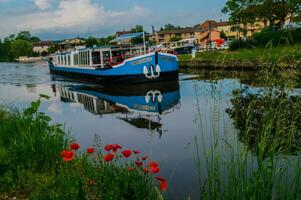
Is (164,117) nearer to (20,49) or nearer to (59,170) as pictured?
(59,170)

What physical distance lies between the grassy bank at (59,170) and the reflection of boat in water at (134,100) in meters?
5.77

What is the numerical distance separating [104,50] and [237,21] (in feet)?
50.1

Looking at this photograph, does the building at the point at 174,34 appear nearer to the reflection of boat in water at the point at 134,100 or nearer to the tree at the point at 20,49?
the tree at the point at 20,49

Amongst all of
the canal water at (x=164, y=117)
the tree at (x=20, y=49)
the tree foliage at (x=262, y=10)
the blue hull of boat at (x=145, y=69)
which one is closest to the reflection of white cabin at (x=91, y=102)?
the canal water at (x=164, y=117)

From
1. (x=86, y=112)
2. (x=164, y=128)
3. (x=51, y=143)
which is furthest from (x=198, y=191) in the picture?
(x=86, y=112)

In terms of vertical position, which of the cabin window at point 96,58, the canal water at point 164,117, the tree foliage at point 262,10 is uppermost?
the tree foliage at point 262,10

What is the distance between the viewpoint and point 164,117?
14.1 metres

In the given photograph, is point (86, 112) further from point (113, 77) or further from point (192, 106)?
point (113, 77)

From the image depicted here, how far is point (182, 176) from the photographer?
7.36 m

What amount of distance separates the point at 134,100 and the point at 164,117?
215 inches

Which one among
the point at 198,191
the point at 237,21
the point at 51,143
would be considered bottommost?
the point at 198,191

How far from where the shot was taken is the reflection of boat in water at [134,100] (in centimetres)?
1461

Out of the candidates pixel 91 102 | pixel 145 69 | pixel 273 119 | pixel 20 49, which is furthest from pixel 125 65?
pixel 20 49

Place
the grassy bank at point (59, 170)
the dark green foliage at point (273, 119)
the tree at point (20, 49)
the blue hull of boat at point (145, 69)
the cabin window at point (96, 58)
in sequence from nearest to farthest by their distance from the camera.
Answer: the dark green foliage at point (273, 119) < the grassy bank at point (59, 170) < the blue hull of boat at point (145, 69) < the cabin window at point (96, 58) < the tree at point (20, 49)
